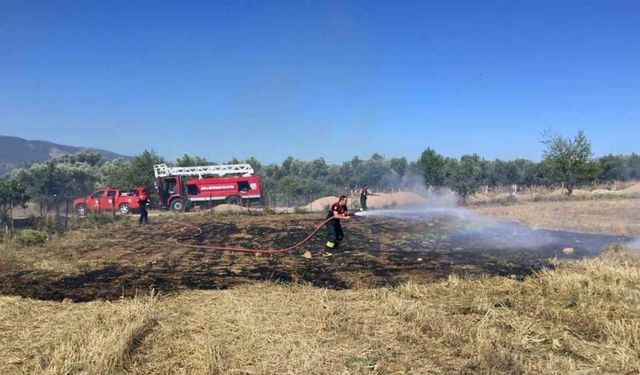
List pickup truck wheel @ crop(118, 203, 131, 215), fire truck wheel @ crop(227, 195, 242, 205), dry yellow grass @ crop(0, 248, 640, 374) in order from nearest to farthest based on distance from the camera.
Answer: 1. dry yellow grass @ crop(0, 248, 640, 374)
2. pickup truck wheel @ crop(118, 203, 131, 215)
3. fire truck wheel @ crop(227, 195, 242, 205)

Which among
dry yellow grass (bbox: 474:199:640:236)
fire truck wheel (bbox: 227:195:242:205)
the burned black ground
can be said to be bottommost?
the burned black ground

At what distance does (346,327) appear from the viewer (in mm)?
5711

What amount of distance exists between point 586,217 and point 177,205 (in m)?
22.8

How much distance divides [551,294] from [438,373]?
3.70 meters

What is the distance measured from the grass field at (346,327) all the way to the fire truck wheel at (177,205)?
64.0ft

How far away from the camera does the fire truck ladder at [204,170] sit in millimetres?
30156

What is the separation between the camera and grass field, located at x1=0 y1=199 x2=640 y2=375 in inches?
182

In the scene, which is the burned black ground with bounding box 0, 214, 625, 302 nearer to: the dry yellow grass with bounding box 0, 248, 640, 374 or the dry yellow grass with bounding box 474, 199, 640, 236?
the dry yellow grass with bounding box 0, 248, 640, 374

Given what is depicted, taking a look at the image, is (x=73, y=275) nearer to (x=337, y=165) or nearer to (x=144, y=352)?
(x=144, y=352)

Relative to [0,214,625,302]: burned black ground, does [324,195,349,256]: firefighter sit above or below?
above

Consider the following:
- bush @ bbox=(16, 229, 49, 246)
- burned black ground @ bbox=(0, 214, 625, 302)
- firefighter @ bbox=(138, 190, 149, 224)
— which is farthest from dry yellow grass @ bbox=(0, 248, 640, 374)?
firefighter @ bbox=(138, 190, 149, 224)

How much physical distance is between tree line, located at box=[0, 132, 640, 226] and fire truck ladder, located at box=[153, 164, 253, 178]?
2.51 m

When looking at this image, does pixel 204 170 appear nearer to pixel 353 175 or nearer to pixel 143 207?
pixel 143 207

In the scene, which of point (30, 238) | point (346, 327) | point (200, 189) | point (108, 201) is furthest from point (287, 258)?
point (108, 201)
